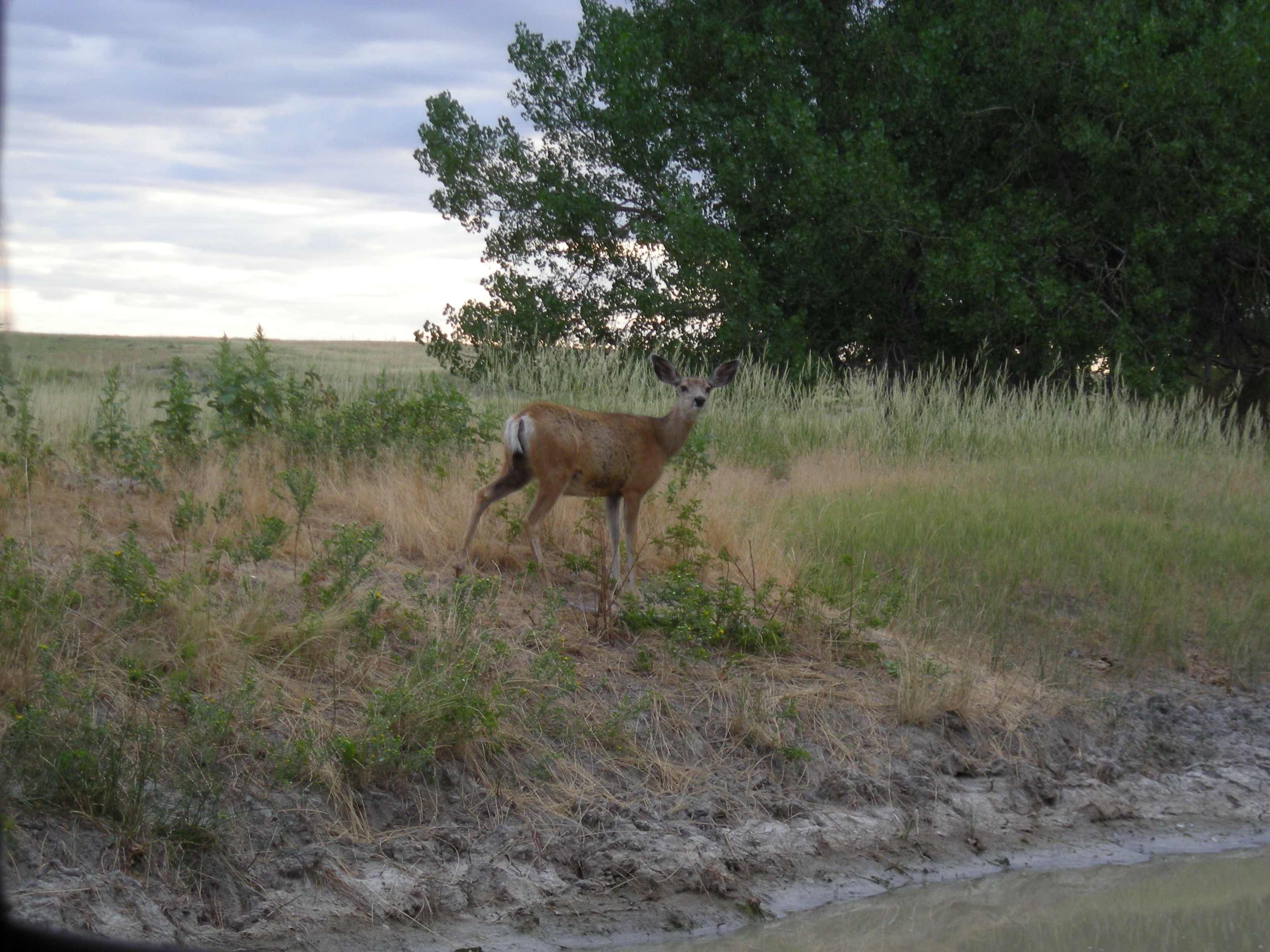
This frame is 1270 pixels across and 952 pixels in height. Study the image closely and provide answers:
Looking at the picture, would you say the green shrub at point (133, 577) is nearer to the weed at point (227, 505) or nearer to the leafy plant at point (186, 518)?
the leafy plant at point (186, 518)

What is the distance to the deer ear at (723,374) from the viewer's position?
9.05 m

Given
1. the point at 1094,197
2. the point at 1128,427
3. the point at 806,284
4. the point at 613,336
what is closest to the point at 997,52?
the point at 1094,197

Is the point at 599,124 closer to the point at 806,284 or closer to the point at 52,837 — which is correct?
the point at 806,284

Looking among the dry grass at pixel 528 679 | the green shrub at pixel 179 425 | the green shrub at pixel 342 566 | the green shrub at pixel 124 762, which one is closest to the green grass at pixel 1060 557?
the dry grass at pixel 528 679

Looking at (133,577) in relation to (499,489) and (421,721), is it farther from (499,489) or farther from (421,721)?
(499,489)

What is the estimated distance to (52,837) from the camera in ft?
14.8

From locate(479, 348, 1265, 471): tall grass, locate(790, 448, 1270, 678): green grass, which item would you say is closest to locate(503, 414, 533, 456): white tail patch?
locate(790, 448, 1270, 678): green grass

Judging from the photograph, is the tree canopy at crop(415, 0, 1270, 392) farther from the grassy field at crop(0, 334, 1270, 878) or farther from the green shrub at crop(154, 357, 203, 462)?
the green shrub at crop(154, 357, 203, 462)

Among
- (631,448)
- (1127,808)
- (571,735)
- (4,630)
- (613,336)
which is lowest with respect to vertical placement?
(1127,808)

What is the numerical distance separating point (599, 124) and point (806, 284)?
4451mm

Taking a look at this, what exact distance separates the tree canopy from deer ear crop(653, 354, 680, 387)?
905 cm

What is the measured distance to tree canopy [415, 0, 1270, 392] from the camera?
1705 centimetres

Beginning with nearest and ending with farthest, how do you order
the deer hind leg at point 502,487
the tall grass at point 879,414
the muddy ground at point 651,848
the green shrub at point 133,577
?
the muddy ground at point 651,848
the green shrub at point 133,577
the deer hind leg at point 502,487
the tall grass at point 879,414

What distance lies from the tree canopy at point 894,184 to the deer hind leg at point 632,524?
1001 cm
